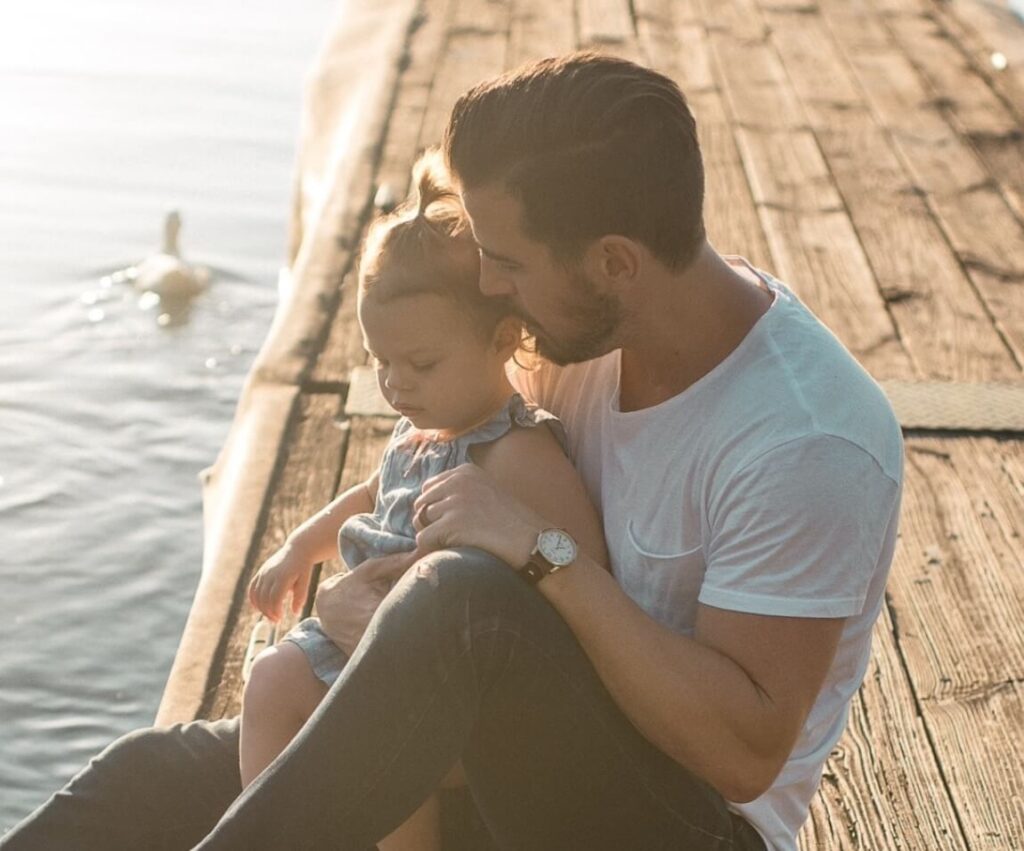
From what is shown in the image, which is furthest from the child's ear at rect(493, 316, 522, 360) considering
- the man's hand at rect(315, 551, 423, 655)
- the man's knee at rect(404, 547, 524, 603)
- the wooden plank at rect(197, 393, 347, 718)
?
the wooden plank at rect(197, 393, 347, 718)

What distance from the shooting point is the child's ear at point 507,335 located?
227 cm

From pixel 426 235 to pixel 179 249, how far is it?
219 inches

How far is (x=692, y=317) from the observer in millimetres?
2053

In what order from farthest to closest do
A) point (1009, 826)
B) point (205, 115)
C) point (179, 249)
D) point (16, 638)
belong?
point (205, 115) < point (179, 249) < point (16, 638) < point (1009, 826)

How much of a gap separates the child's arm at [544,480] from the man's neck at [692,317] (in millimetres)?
164

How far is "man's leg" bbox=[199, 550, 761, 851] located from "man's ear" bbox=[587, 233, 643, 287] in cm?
39

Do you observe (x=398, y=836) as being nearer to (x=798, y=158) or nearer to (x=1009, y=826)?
(x=1009, y=826)

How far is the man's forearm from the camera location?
6.14ft

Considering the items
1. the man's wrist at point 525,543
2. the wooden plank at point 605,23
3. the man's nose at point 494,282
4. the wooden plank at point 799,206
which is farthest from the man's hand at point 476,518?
the wooden plank at point 605,23

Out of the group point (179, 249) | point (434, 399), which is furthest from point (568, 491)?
point (179, 249)

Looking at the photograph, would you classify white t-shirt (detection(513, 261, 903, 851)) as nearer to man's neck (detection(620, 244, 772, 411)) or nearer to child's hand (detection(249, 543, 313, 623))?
man's neck (detection(620, 244, 772, 411))

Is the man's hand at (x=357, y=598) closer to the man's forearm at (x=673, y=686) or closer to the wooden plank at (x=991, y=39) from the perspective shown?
the man's forearm at (x=673, y=686)

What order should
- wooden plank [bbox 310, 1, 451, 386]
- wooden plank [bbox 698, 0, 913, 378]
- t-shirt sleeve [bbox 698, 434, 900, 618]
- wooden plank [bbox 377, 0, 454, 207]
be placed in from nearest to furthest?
t-shirt sleeve [bbox 698, 434, 900, 618] < wooden plank [bbox 310, 1, 451, 386] < wooden plank [bbox 698, 0, 913, 378] < wooden plank [bbox 377, 0, 454, 207]

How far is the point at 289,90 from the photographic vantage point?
9.00 meters
